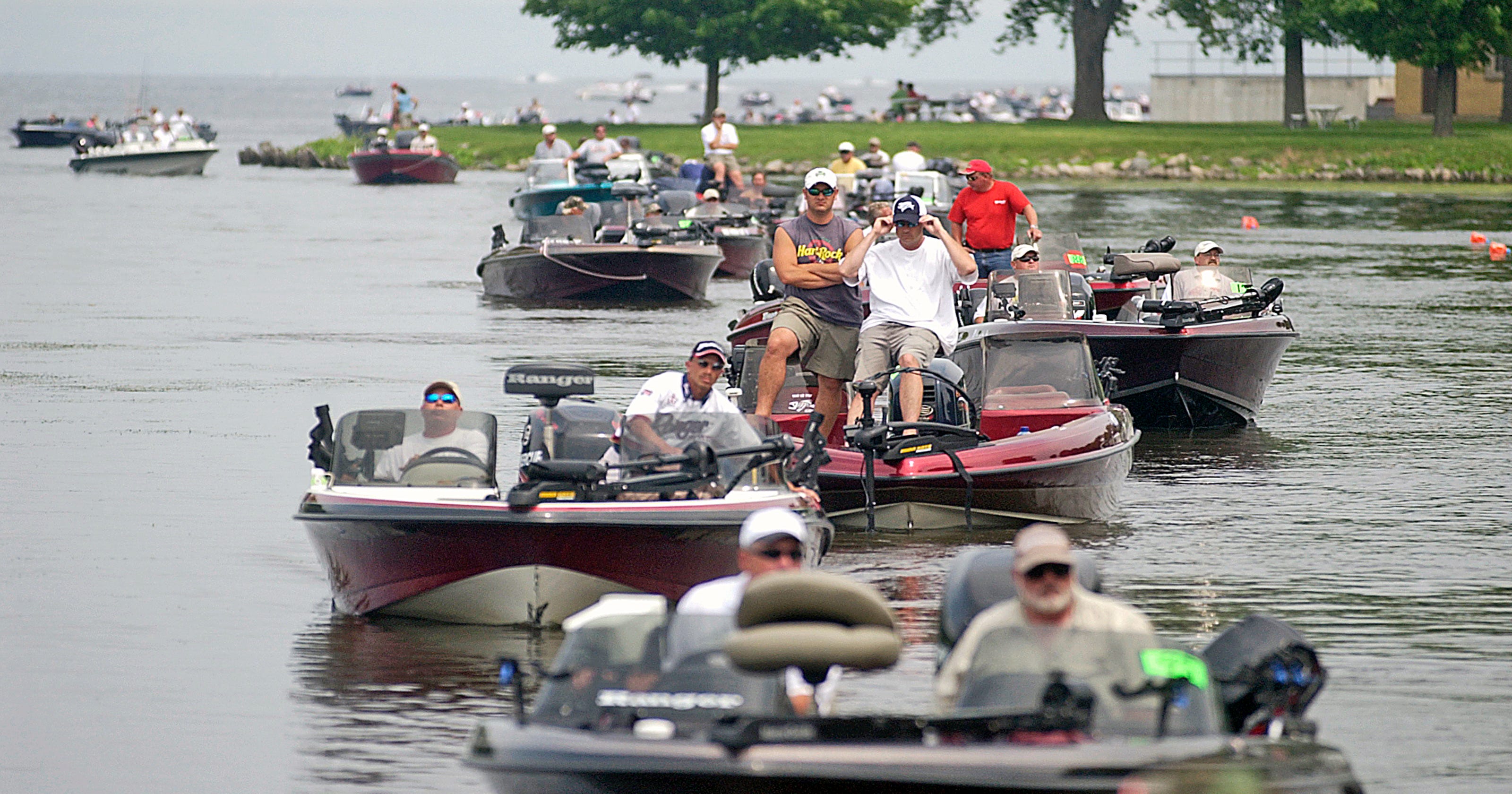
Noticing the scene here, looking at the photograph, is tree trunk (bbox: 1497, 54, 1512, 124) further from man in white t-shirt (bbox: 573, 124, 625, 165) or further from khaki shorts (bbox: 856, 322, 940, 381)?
khaki shorts (bbox: 856, 322, 940, 381)

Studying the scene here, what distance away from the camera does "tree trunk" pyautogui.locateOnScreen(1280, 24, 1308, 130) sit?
65312 millimetres

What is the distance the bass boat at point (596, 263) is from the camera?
26.9m

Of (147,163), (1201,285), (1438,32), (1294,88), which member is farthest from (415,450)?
(1294,88)

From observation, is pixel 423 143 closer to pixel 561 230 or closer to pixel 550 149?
pixel 550 149

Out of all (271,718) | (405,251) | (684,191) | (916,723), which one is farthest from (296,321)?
(916,723)

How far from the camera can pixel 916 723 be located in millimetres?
6020

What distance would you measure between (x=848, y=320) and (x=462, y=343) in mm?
9921

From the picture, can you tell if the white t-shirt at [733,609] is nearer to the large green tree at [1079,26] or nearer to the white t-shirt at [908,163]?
the white t-shirt at [908,163]

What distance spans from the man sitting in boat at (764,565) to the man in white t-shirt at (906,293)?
6.32m

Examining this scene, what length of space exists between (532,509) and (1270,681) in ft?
12.5

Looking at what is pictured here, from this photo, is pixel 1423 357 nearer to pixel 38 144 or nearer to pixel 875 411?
pixel 875 411

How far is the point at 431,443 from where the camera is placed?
33.5 feet

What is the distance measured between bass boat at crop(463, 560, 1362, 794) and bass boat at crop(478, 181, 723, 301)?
67.0ft

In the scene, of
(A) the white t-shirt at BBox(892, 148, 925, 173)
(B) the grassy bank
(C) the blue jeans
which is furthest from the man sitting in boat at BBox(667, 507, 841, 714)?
(B) the grassy bank
